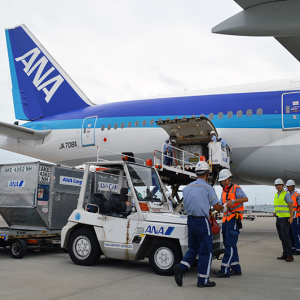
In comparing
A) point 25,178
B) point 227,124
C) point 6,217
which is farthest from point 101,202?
point 227,124

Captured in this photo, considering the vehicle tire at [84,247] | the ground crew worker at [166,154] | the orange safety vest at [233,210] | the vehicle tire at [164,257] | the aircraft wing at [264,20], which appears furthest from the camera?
the ground crew worker at [166,154]

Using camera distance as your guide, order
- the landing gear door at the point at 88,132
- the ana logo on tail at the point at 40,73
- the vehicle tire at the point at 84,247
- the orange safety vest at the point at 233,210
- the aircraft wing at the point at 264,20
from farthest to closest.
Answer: the ana logo on tail at the point at 40,73 → the landing gear door at the point at 88,132 → the vehicle tire at the point at 84,247 → the orange safety vest at the point at 233,210 → the aircraft wing at the point at 264,20

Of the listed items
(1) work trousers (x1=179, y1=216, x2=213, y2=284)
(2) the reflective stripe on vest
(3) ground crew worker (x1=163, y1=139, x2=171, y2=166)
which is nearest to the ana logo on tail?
(3) ground crew worker (x1=163, y1=139, x2=171, y2=166)

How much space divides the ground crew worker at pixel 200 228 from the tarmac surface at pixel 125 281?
0.23 meters

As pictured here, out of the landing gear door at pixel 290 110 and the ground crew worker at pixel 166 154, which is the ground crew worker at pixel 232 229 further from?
the landing gear door at pixel 290 110

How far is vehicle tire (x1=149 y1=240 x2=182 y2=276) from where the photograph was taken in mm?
5312

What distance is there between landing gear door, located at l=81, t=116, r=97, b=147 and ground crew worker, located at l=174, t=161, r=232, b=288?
10.2m

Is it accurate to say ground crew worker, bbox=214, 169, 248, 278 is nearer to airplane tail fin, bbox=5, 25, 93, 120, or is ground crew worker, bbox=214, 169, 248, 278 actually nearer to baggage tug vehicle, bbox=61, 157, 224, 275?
baggage tug vehicle, bbox=61, 157, 224, 275

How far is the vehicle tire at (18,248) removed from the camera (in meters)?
7.01

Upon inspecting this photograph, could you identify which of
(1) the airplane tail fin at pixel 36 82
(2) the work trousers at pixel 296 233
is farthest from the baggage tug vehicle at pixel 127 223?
(1) the airplane tail fin at pixel 36 82

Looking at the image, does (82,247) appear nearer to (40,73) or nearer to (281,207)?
(281,207)

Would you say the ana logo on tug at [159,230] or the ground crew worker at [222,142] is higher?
the ground crew worker at [222,142]

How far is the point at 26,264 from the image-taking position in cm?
638

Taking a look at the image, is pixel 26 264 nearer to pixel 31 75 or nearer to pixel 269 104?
pixel 269 104
